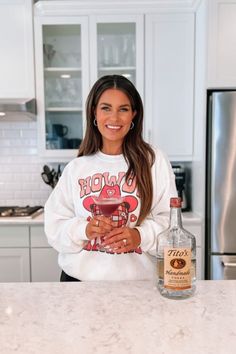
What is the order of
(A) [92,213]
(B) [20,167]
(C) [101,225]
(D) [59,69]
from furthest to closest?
(B) [20,167] < (D) [59,69] < (A) [92,213] < (C) [101,225]

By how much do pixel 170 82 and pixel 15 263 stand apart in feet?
5.60

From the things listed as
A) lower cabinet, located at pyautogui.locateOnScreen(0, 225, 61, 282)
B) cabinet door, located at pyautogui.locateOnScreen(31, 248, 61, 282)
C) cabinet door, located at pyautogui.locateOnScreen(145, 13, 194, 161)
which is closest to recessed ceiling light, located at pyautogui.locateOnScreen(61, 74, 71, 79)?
cabinet door, located at pyautogui.locateOnScreen(145, 13, 194, 161)

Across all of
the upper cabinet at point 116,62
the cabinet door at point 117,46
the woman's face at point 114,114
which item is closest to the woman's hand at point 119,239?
the woman's face at point 114,114

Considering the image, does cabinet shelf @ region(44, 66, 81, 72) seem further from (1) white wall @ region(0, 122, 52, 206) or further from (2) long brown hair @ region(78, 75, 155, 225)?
(2) long brown hair @ region(78, 75, 155, 225)

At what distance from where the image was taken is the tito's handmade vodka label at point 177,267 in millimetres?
791

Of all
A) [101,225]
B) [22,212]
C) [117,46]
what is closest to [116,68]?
[117,46]

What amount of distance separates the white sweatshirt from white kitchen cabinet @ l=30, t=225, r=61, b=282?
1.12m

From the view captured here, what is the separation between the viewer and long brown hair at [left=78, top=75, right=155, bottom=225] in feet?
3.65

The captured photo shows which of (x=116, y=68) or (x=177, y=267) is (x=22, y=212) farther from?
(x=177, y=267)

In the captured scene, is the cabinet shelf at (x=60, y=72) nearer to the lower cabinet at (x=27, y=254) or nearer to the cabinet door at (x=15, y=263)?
the lower cabinet at (x=27, y=254)

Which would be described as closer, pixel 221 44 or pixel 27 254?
pixel 221 44

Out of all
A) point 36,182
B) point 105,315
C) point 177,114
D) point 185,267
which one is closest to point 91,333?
point 105,315

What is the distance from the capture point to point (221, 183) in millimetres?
2008

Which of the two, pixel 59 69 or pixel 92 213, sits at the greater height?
pixel 59 69
